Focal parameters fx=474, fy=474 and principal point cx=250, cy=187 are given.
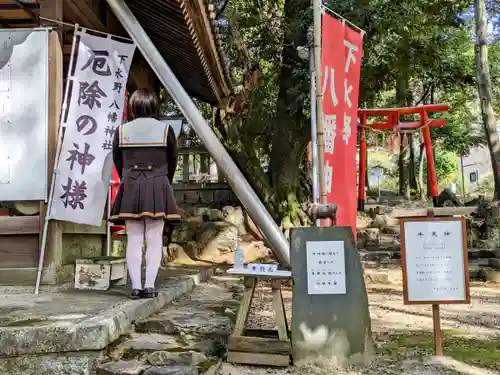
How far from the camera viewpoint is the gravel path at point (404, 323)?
3240 millimetres

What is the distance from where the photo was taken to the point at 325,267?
336cm

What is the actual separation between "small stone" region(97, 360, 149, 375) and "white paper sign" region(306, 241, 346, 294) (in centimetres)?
124

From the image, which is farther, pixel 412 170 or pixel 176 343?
pixel 412 170

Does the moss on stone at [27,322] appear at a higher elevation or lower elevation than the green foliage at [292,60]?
lower

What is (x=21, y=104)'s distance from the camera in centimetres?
461

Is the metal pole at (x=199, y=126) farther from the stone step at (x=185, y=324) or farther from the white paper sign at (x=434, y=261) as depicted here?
the white paper sign at (x=434, y=261)

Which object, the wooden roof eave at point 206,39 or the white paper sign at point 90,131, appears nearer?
the white paper sign at point 90,131

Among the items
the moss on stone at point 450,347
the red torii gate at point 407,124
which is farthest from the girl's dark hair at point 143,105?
the red torii gate at point 407,124

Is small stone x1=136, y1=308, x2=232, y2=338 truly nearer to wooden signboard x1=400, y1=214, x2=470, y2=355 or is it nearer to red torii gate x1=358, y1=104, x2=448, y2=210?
wooden signboard x1=400, y1=214, x2=470, y2=355

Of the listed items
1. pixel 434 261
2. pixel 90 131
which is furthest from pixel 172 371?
pixel 90 131

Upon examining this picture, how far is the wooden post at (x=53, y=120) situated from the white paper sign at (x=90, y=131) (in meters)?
0.11

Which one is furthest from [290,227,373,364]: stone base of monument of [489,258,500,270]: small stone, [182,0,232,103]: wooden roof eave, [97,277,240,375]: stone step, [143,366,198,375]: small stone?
[489,258,500,270]: small stone

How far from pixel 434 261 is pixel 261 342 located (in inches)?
56.9

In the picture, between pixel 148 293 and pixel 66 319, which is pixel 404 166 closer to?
pixel 148 293
